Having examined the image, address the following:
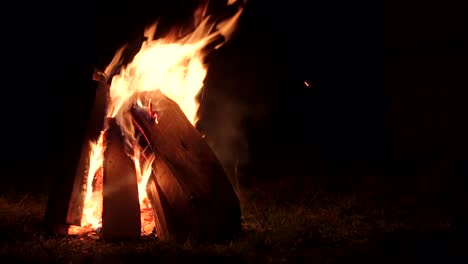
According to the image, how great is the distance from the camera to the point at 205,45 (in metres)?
5.65

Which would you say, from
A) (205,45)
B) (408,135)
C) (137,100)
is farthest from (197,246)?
(408,135)

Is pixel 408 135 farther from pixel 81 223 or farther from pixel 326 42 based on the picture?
pixel 81 223

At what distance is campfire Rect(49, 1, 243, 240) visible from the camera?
4.63m

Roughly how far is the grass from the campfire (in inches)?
7.8

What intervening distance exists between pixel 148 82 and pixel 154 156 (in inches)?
37.5

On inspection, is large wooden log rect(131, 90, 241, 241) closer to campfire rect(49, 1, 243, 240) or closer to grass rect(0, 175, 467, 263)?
campfire rect(49, 1, 243, 240)

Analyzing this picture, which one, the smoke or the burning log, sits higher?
the smoke

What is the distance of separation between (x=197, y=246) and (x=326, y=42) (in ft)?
22.3

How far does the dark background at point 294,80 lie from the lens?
873 centimetres

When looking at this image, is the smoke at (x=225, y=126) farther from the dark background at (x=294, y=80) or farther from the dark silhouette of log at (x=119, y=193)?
the dark silhouette of log at (x=119, y=193)

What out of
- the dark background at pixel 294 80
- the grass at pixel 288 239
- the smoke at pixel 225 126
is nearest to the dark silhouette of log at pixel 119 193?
the grass at pixel 288 239

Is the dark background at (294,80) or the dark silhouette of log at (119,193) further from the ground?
the dark background at (294,80)

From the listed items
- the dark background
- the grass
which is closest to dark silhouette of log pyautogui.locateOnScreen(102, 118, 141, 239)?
the grass

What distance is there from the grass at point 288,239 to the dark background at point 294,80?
223 centimetres
